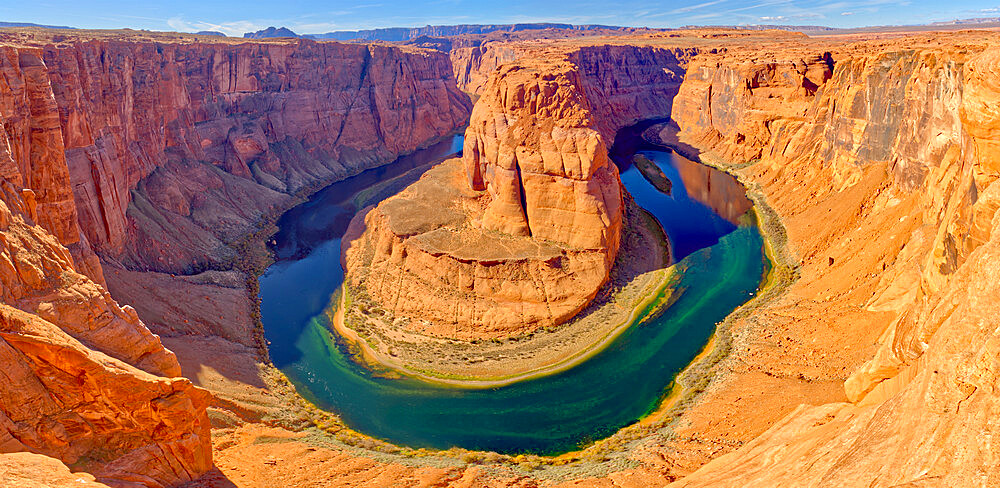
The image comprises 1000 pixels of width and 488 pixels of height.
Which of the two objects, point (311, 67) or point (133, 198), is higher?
point (311, 67)

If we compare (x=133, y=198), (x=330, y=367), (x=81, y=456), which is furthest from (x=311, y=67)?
(x=81, y=456)

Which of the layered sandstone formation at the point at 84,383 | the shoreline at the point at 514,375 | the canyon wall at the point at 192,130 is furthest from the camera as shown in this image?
the shoreline at the point at 514,375

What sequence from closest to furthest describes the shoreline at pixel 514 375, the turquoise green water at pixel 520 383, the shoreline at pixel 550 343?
the turquoise green water at pixel 520 383 → the shoreline at pixel 514 375 → the shoreline at pixel 550 343

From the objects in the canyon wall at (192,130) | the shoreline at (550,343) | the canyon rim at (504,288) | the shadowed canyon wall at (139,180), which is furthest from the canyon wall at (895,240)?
the canyon wall at (192,130)

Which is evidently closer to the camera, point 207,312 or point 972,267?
point 972,267

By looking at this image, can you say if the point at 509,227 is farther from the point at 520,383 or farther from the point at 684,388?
the point at 684,388

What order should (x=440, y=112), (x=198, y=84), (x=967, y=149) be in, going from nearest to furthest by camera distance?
1. (x=967, y=149)
2. (x=198, y=84)
3. (x=440, y=112)

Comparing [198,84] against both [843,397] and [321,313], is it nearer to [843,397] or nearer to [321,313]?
[321,313]

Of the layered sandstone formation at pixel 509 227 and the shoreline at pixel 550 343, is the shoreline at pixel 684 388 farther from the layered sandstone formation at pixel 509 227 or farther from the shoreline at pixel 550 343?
the layered sandstone formation at pixel 509 227
